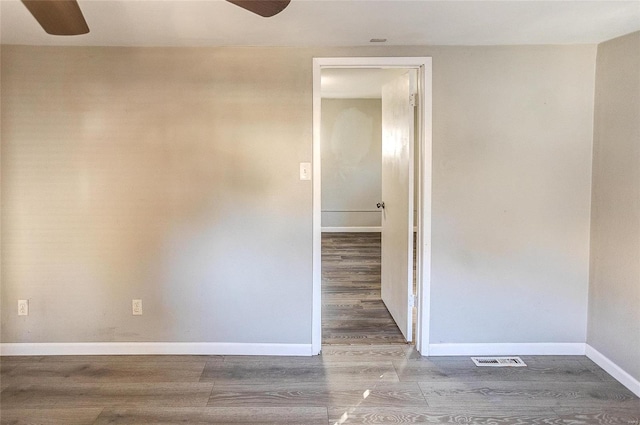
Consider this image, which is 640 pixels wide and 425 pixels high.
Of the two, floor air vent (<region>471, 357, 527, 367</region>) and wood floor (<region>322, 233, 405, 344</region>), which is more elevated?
wood floor (<region>322, 233, 405, 344</region>)

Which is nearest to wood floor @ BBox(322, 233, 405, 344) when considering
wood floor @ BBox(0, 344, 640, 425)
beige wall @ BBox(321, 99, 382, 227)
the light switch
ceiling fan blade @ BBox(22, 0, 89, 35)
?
wood floor @ BBox(0, 344, 640, 425)

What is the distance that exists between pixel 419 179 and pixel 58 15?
2162 mm

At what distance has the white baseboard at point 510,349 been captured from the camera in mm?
2830

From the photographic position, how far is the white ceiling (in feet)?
6.65

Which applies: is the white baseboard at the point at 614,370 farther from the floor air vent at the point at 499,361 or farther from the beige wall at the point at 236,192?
the floor air vent at the point at 499,361

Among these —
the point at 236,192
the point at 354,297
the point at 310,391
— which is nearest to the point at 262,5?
the point at 236,192

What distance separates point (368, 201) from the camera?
745 cm

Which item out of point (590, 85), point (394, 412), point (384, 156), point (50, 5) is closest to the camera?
point (50, 5)

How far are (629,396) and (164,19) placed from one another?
333 cm

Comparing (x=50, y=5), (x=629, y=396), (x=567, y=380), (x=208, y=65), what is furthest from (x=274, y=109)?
(x=629, y=396)

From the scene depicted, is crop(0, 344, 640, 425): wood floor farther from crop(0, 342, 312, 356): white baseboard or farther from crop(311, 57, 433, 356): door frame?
crop(311, 57, 433, 356): door frame

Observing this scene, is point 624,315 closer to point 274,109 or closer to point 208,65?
point 274,109

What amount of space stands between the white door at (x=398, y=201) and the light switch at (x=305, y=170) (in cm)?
73

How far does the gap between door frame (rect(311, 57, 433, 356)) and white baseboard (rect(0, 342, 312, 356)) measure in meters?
0.23
